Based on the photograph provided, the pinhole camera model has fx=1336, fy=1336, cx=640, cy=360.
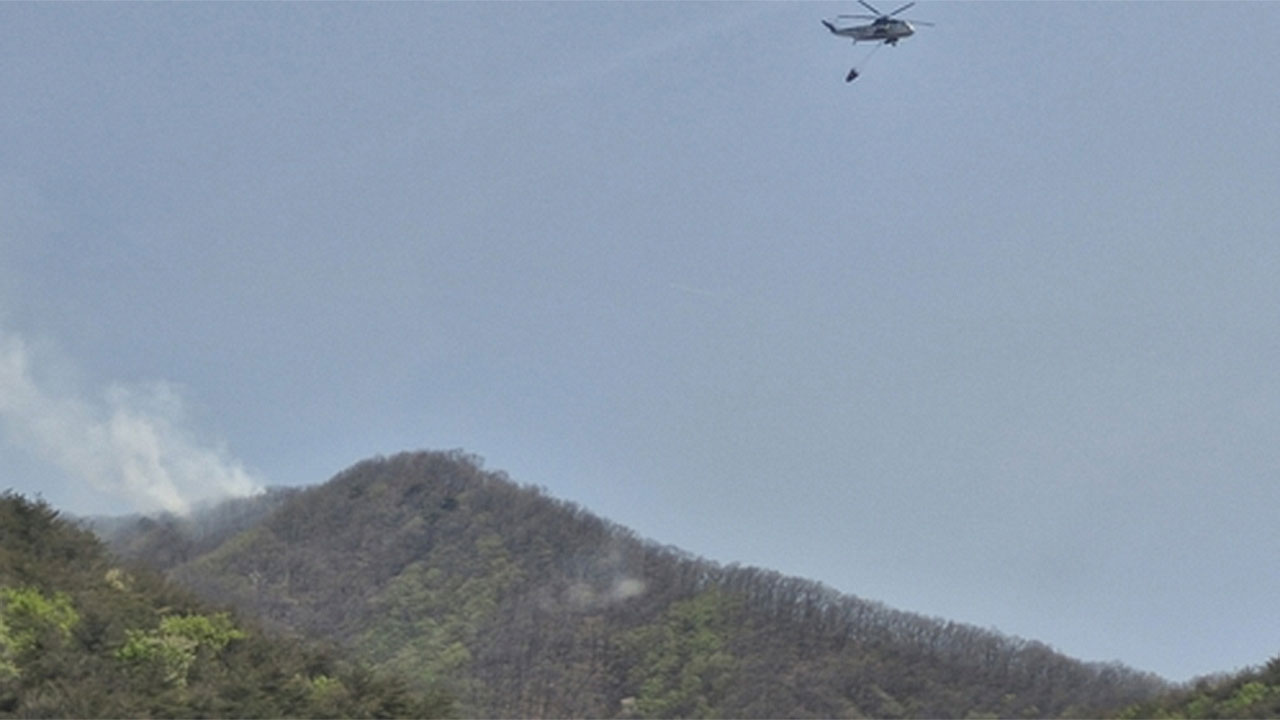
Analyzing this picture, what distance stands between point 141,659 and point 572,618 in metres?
114

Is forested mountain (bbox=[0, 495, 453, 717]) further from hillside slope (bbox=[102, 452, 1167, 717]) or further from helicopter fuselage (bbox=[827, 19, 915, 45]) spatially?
hillside slope (bbox=[102, 452, 1167, 717])

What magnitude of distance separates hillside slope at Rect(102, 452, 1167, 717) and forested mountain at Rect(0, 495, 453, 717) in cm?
6461

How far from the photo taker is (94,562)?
2427 centimetres

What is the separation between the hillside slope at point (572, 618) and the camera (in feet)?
348

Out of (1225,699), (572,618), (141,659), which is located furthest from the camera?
(572,618)

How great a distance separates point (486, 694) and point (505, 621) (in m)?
21.3

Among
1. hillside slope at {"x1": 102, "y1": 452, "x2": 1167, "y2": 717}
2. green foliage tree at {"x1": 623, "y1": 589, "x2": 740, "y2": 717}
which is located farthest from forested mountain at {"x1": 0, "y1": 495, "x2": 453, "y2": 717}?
green foliage tree at {"x1": 623, "y1": 589, "x2": 740, "y2": 717}

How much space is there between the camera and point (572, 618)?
130000 millimetres

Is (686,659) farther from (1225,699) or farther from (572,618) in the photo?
(1225,699)

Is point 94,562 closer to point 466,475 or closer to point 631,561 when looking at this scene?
point 631,561

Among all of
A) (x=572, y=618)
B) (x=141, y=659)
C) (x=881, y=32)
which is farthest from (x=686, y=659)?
(x=141, y=659)

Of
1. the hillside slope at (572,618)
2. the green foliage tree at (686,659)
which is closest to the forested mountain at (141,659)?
the hillside slope at (572,618)

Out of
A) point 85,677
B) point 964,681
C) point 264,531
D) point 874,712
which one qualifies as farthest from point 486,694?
point 85,677

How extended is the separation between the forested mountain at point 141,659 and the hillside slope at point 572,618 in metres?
64.6
